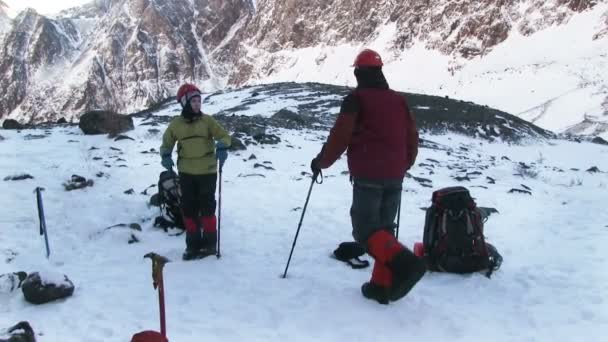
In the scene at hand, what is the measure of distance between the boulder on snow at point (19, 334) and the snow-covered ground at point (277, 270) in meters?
0.32

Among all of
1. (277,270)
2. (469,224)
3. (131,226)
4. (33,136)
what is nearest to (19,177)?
(131,226)

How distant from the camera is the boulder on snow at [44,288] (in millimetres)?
5379

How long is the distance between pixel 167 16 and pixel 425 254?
648ft

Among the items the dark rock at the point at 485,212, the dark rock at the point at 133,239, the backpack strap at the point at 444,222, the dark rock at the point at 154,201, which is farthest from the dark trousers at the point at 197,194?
the dark rock at the point at 485,212

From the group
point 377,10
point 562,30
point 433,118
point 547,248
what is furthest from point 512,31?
point 547,248

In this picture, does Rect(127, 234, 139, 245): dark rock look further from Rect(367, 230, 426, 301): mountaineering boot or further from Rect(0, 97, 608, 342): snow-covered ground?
Rect(367, 230, 426, 301): mountaineering boot

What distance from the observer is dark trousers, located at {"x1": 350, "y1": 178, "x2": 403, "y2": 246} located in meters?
5.47

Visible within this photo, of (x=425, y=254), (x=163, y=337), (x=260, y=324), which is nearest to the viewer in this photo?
(x=163, y=337)

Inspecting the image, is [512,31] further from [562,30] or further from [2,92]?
[2,92]

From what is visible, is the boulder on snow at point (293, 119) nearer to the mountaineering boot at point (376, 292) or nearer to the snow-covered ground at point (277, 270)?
the snow-covered ground at point (277, 270)

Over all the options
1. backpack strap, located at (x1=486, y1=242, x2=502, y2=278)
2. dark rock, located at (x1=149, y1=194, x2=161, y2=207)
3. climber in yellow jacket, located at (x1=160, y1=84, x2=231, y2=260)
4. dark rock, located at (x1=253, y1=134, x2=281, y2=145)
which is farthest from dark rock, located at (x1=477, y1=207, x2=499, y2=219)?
dark rock, located at (x1=253, y1=134, x2=281, y2=145)

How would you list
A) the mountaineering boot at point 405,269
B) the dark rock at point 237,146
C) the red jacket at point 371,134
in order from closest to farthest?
1. the mountaineering boot at point 405,269
2. the red jacket at point 371,134
3. the dark rock at point 237,146

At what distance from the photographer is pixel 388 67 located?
96.4 metres

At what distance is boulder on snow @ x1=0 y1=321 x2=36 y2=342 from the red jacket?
9.74ft
